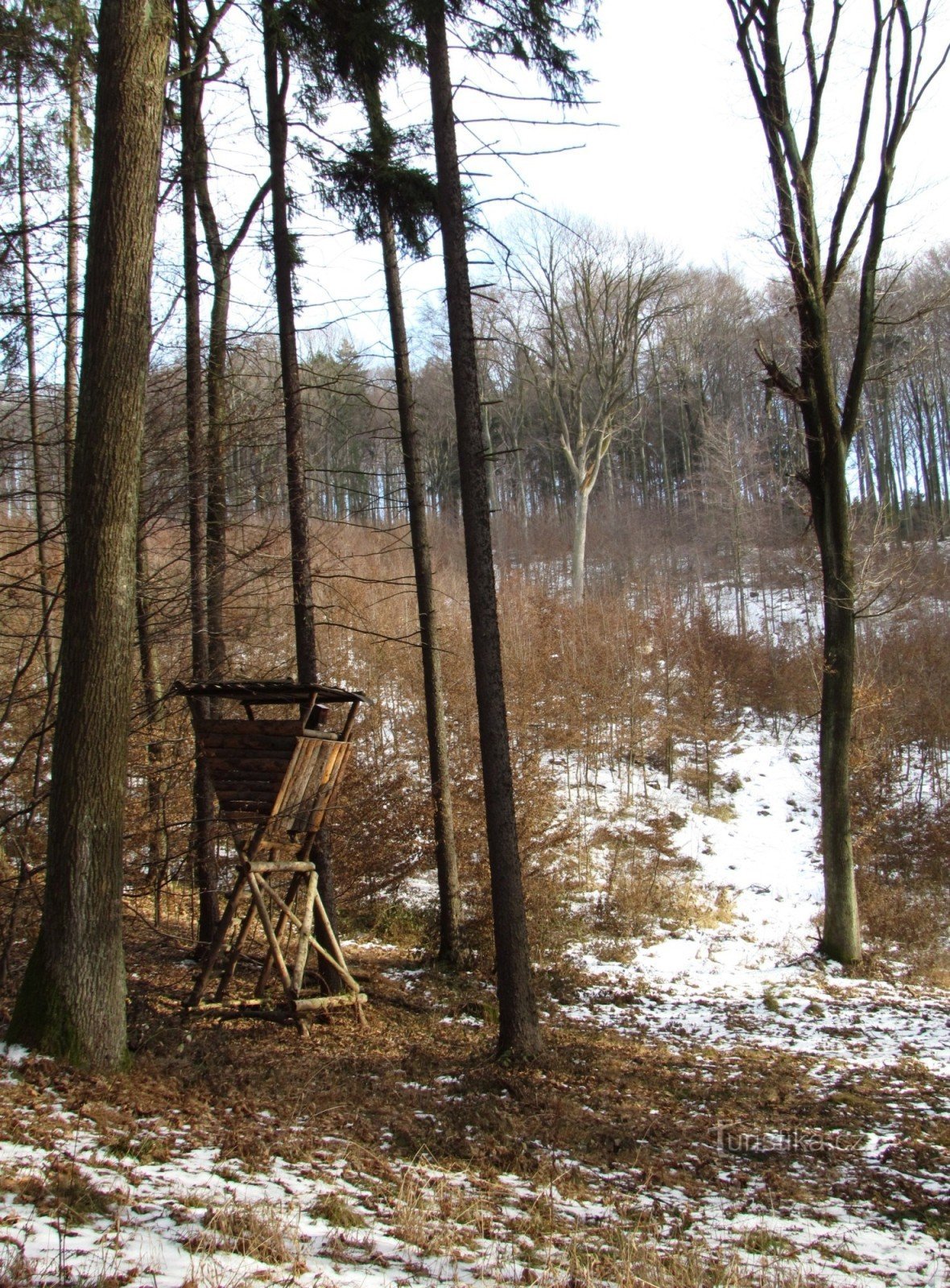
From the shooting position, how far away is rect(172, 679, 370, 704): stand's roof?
22.3ft

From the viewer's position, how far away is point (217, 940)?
22.9 ft

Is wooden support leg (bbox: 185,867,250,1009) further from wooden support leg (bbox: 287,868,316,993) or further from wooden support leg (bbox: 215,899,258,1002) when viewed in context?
wooden support leg (bbox: 287,868,316,993)

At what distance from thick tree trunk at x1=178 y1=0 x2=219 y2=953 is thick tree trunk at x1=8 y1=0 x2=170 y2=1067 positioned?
239cm

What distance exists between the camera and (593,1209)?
4223mm

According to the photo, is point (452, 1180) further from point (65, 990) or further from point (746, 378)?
point (746, 378)

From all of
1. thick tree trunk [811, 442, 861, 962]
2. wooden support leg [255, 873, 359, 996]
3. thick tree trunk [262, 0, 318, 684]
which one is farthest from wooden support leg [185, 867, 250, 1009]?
thick tree trunk [811, 442, 861, 962]

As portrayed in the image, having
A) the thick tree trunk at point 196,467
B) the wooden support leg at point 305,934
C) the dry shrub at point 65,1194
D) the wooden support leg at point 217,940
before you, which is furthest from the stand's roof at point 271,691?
the dry shrub at point 65,1194

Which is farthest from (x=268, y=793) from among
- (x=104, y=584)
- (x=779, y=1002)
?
(x=779, y=1002)

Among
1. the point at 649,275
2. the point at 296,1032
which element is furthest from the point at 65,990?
the point at 649,275

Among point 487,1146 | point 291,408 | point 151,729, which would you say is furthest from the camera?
point 151,729

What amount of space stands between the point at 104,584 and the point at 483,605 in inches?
117

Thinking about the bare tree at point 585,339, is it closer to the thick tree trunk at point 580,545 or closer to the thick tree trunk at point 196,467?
the thick tree trunk at point 580,545

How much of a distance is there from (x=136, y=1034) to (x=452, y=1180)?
281 centimetres

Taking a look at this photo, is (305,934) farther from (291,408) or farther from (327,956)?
(291,408)
